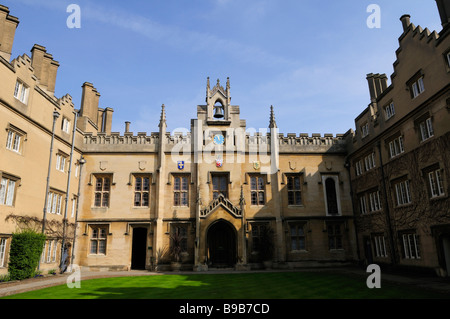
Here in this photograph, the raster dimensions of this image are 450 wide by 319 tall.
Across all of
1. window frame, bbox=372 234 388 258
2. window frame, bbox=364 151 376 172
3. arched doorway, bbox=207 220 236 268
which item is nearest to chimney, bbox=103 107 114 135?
arched doorway, bbox=207 220 236 268

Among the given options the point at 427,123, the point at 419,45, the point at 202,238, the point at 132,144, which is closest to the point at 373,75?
the point at 419,45

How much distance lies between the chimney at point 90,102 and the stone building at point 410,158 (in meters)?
25.1

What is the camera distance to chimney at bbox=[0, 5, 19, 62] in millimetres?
18078

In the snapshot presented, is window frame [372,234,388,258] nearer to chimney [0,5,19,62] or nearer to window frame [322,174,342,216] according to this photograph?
window frame [322,174,342,216]

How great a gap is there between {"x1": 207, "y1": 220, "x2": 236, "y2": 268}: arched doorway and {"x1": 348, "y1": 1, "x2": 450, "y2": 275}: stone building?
11057 mm

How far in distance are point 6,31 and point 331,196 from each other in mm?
27368

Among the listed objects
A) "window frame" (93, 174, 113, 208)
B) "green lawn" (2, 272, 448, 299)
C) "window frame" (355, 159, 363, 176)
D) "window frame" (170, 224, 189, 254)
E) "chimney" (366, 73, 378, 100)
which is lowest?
"green lawn" (2, 272, 448, 299)

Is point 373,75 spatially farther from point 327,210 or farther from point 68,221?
point 68,221

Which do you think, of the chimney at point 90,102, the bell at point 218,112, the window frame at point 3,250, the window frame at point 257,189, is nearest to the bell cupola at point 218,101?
Answer: the bell at point 218,112

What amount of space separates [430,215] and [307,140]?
12.8 metres

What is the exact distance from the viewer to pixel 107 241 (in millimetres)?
24875

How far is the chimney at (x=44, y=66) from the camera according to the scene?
72.7ft

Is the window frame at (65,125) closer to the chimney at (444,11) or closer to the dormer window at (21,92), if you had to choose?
the dormer window at (21,92)

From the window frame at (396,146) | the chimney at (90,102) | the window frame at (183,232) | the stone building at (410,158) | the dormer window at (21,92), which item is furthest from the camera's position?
the chimney at (90,102)
